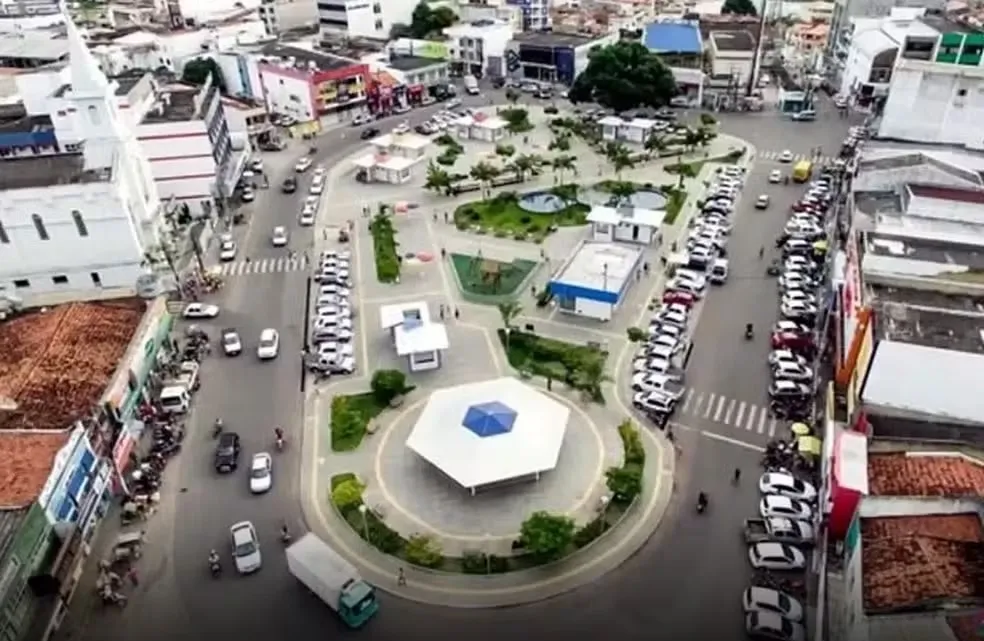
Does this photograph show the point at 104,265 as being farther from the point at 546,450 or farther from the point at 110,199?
the point at 546,450

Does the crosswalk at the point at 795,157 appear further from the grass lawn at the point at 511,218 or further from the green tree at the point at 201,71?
the green tree at the point at 201,71

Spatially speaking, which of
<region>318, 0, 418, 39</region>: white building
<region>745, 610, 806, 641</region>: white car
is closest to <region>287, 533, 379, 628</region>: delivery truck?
<region>745, 610, 806, 641</region>: white car

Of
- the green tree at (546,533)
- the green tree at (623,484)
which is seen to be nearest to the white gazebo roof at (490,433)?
the green tree at (623,484)

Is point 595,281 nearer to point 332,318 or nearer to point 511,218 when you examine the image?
A: point 511,218

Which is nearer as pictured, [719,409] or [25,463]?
[25,463]

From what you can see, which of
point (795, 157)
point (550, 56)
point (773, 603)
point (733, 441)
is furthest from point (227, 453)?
point (550, 56)
